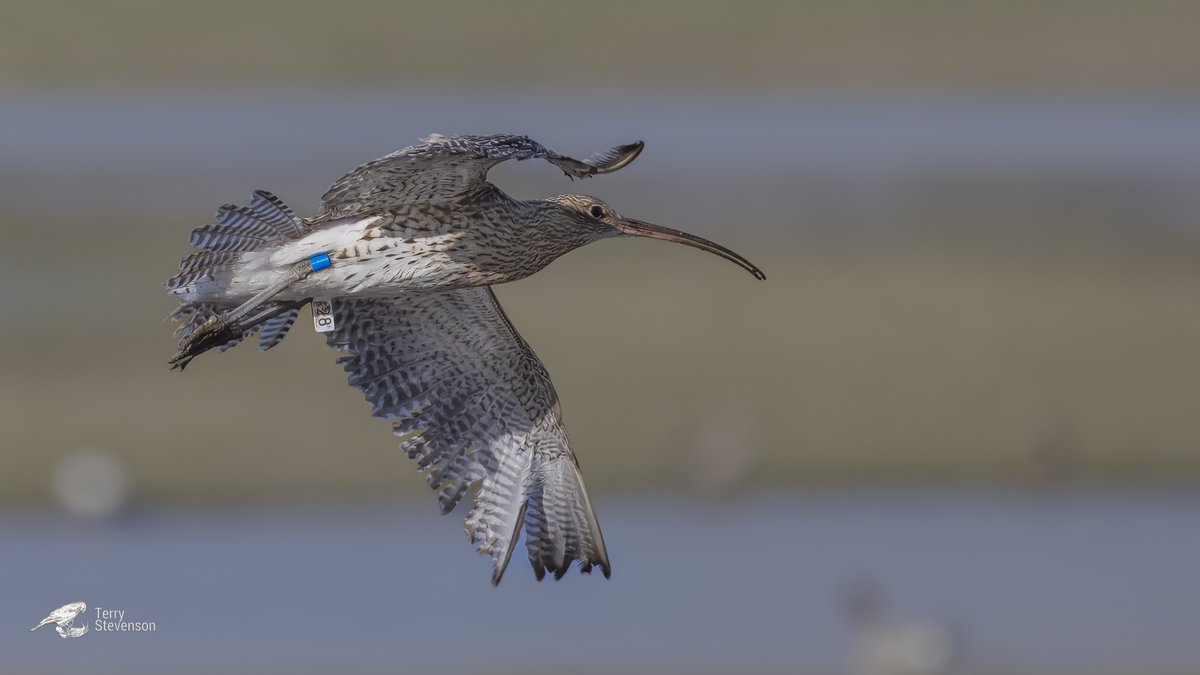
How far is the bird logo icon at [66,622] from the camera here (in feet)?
30.7

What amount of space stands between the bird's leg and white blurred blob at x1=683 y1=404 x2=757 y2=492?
4.18 metres

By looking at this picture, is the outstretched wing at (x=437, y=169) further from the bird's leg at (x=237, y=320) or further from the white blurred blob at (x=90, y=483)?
the white blurred blob at (x=90, y=483)

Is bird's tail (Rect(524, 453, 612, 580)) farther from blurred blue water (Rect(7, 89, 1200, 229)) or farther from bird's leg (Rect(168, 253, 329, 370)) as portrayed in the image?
blurred blue water (Rect(7, 89, 1200, 229))

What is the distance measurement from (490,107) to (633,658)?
898 cm

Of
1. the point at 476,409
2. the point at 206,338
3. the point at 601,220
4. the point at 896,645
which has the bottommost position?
the point at 896,645

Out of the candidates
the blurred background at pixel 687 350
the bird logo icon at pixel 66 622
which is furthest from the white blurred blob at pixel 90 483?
the bird logo icon at pixel 66 622

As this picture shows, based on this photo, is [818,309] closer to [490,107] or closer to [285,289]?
[490,107]

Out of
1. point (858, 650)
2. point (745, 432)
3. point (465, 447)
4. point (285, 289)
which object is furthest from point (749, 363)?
point (285, 289)

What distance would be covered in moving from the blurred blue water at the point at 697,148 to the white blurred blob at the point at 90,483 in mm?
3575

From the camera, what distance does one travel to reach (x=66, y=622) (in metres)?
9.34

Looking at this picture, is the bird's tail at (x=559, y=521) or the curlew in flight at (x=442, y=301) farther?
the bird's tail at (x=559, y=521)

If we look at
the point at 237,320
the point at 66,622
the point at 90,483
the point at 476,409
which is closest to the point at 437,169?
the point at 237,320

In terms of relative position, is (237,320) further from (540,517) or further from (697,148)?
(697,148)

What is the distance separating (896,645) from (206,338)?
3648 mm
